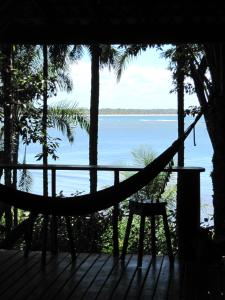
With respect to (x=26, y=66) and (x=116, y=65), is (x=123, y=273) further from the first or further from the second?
(x=116, y=65)

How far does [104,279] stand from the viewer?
10.7ft

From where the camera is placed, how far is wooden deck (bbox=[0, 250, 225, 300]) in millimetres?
2975

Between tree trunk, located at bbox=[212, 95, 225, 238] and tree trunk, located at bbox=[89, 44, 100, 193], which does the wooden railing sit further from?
tree trunk, located at bbox=[89, 44, 100, 193]

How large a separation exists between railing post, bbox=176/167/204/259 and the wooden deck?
0.52ft

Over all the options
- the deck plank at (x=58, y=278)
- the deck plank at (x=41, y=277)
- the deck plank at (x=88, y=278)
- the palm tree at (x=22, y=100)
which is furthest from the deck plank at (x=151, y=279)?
the palm tree at (x=22, y=100)

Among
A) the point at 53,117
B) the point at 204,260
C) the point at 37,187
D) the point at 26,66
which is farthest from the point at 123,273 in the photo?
the point at 37,187

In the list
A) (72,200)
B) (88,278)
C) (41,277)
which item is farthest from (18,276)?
(72,200)

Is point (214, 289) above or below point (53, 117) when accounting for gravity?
below

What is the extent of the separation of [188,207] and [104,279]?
857mm

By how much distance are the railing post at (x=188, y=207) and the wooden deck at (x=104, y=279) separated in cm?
16

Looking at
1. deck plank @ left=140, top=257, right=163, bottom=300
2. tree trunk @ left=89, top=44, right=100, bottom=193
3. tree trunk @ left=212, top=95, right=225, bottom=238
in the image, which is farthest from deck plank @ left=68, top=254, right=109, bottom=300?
tree trunk @ left=89, top=44, right=100, bottom=193

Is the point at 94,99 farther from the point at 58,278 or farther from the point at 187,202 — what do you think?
the point at 58,278

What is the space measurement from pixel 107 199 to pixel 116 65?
12244 millimetres

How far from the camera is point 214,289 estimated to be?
121 inches
